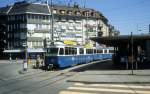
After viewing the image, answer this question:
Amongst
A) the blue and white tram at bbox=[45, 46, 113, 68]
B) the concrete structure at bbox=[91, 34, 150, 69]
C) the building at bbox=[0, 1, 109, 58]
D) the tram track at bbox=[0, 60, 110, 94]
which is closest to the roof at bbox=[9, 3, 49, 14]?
the building at bbox=[0, 1, 109, 58]

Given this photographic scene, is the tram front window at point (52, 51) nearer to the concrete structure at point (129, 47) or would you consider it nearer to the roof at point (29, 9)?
the concrete structure at point (129, 47)

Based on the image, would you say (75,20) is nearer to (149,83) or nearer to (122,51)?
(122,51)

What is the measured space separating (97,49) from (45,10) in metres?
41.2

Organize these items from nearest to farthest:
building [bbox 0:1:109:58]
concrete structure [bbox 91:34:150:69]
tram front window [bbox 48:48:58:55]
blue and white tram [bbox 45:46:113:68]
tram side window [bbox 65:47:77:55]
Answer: concrete structure [bbox 91:34:150:69]
blue and white tram [bbox 45:46:113:68]
tram front window [bbox 48:48:58:55]
tram side window [bbox 65:47:77:55]
building [bbox 0:1:109:58]

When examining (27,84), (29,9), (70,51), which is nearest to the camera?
(27,84)

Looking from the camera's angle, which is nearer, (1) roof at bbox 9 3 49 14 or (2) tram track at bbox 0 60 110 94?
(2) tram track at bbox 0 60 110 94

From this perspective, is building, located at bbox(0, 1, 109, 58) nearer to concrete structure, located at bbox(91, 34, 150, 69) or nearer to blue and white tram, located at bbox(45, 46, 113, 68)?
blue and white tram, located at bbox(45, 46, 113, 68)

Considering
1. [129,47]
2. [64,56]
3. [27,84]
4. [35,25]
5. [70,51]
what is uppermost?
[35,25]

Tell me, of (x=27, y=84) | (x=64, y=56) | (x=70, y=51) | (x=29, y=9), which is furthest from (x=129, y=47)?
(x=29, y=9)

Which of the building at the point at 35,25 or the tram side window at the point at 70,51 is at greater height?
the building at the point at 35,25

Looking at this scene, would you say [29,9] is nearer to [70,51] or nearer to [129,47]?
[129,47]

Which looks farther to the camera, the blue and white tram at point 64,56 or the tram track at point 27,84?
the blue and white tram at point 64,56

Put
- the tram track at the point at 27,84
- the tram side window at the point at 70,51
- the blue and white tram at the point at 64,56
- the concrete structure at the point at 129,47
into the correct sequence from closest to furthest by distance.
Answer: the tram track at the point at 27,84 → the concrete structure at the point at 129,47 → the blue and white tram at the point at 64,56 → the tram side window at the point at 70,51

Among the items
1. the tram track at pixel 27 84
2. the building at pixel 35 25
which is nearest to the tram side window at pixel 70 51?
the tram track at pixel 27 84
